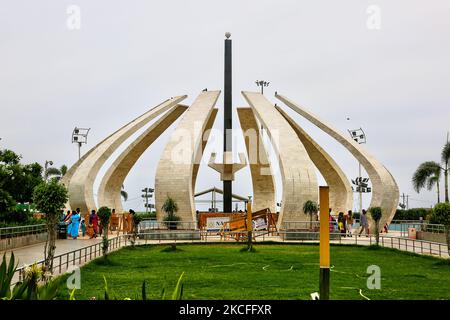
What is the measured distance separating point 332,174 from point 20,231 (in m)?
16.8

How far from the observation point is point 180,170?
22047mm

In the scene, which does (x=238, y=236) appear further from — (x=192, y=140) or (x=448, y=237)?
(x=448, y=237)

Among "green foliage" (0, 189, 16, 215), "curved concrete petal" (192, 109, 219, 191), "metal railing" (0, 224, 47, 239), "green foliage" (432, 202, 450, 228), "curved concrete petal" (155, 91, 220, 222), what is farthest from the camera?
"curved concrete petal" (192, 109, 219, 191)

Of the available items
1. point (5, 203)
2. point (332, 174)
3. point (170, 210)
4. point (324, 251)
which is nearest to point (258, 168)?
point (332, 174)

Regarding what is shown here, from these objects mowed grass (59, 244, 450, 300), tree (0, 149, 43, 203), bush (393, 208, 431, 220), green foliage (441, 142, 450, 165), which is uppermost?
green foliage (441, 142, 450, 165)

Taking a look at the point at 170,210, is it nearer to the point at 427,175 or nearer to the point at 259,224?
the point at 259,224

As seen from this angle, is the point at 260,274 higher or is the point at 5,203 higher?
the point at 5,203

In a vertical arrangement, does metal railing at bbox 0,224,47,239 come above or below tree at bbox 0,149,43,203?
below

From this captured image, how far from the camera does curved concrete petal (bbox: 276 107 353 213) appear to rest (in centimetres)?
2595

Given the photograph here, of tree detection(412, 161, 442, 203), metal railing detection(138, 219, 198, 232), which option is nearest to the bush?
tree detection(412, 161, 442, 203)

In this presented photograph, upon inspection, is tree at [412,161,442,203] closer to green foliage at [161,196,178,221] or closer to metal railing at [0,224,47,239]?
green foliage at [161,196,178,221]

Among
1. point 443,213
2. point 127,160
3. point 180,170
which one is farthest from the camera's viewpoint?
point 127,160

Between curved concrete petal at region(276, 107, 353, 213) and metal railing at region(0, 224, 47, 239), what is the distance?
14.6 meters

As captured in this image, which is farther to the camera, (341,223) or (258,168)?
(258,168)
